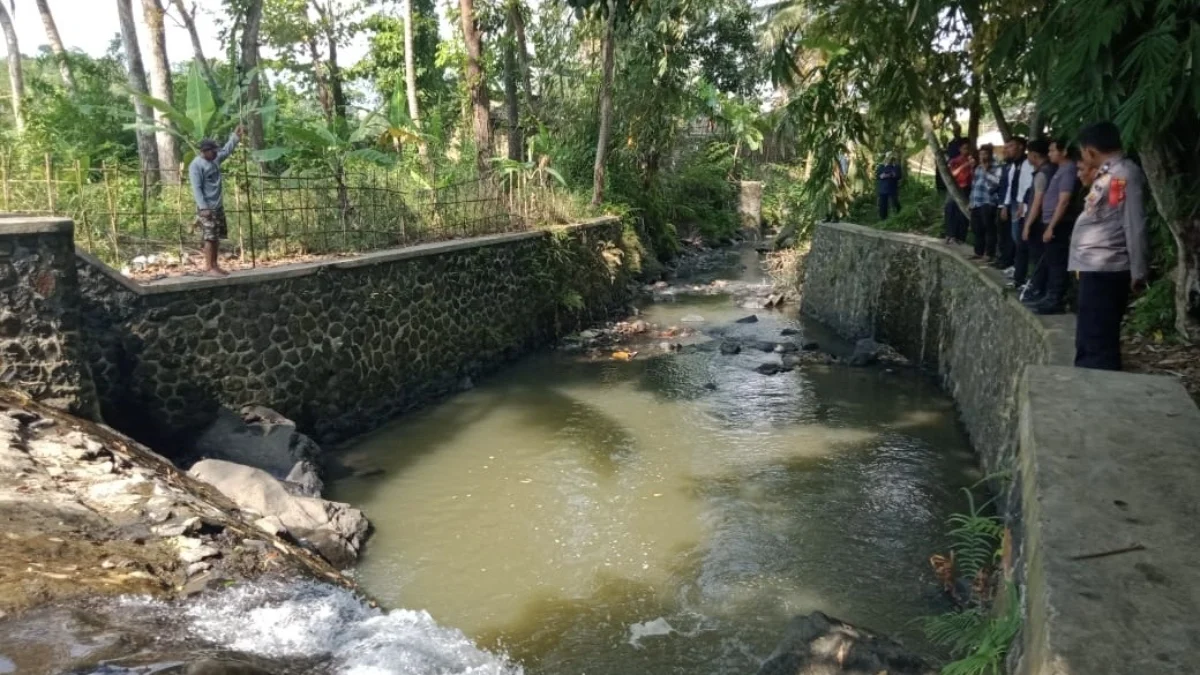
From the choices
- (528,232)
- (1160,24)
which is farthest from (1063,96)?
(528,232)

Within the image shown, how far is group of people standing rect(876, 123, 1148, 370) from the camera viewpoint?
475 centimetres

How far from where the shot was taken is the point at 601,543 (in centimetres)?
674

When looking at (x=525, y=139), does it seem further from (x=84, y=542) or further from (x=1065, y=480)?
(x=1065, y=480)

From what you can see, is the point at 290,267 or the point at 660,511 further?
the point at 290,267

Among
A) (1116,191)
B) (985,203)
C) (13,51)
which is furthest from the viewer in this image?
(13,51)

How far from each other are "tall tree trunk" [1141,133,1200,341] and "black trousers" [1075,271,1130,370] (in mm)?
971

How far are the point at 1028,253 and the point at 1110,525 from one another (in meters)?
6.03

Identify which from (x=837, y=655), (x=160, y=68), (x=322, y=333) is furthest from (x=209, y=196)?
(x=837, y=655)

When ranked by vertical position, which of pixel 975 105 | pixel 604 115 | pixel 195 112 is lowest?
pixel 195 112

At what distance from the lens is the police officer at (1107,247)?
471 centimetres

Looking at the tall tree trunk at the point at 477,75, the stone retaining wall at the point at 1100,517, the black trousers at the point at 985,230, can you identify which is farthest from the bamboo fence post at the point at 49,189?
the black trousers at the point at 985,230

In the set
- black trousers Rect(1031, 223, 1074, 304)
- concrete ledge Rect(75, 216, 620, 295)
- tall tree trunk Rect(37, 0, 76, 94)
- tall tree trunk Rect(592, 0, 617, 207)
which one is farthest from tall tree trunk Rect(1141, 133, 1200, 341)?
tall tree trunk Rect(37, 0, 76, 94)

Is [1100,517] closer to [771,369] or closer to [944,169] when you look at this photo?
[771,369]

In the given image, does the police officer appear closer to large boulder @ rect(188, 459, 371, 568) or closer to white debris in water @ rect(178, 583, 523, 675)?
white debris in water @ rect(178, 583, 523, 675)
